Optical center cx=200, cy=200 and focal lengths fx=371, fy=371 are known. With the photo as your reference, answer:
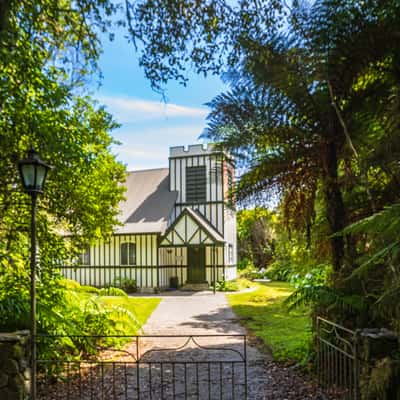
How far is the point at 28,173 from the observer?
411 centimetres

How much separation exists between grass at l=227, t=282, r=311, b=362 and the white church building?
3121 millimetres

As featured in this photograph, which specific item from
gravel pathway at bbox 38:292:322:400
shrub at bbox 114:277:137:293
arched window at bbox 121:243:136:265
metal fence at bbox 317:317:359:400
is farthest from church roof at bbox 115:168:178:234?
metal fence at bbox 317:317:359:400

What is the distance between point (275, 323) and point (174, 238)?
8.31 meters

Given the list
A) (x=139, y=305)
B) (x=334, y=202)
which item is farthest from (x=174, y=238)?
(x=334, y=202)

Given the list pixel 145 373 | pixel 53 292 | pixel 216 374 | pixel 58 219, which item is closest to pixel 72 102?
pixel 58 219

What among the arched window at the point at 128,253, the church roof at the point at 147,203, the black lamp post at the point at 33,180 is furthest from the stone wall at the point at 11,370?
the arched window at the point at 128,253

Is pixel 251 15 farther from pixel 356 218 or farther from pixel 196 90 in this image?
pixel 356 218

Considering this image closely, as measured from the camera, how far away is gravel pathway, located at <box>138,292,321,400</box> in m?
4.48

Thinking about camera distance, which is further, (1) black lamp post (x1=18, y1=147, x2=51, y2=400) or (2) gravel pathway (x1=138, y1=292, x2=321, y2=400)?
(2) gravel pathway (x1=138, y1=292, x2=321, y2=400)

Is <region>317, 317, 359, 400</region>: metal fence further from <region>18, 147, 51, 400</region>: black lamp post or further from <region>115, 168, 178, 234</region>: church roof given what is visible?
<region>115, 168, 178, 234</region>: church roof

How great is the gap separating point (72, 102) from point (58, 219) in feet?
6.59

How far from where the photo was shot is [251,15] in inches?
Result: 179

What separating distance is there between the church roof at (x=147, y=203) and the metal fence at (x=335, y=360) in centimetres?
1241

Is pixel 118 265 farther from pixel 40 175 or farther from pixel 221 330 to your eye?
pixel 40 175
